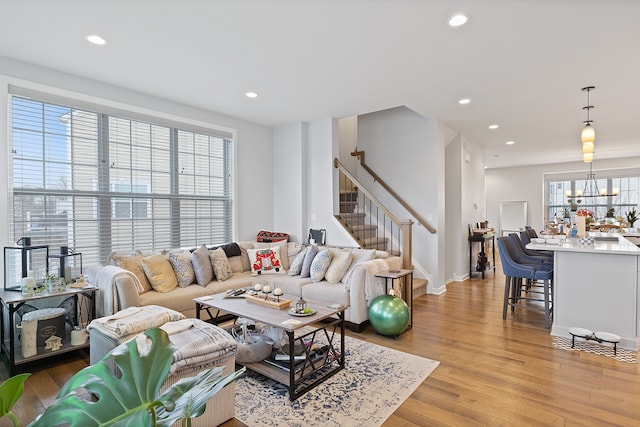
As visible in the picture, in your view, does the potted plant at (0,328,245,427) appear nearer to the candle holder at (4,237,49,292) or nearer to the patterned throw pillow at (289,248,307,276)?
the candle holder at (4,237,49,292)

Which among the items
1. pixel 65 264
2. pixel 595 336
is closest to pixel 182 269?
pixel 65 264

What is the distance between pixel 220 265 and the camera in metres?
4.30

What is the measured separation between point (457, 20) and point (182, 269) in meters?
3.78

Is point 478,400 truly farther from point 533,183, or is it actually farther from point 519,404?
point 533,183

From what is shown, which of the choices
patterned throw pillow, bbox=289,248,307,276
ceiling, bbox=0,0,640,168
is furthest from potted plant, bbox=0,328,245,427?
patterned throw pillow, bbox=289,248,307,276

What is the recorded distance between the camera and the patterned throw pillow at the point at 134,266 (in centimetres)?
369

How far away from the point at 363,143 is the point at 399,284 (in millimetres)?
3316

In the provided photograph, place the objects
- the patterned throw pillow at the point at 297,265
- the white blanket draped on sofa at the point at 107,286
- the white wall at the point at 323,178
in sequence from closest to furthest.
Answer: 1. the white blanket draped on sofa at the point at 107,286
2. the patterned throw pillow at the point at 297,265
3. the white wall at the point at 323,178

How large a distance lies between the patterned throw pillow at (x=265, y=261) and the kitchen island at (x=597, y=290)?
334 cm

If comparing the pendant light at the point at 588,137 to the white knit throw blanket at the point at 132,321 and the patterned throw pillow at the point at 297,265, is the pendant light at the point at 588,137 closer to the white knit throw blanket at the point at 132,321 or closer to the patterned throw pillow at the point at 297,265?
the patterned throw pillow at the point at 297,265

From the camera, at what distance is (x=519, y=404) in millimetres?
2311

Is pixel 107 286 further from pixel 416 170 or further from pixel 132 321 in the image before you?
pixel 416 170

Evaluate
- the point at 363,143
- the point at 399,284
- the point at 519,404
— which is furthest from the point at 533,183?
the point at 519,404

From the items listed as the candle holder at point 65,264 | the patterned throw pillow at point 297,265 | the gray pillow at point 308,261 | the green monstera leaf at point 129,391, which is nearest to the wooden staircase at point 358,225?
the gray pillow at point 308,261
